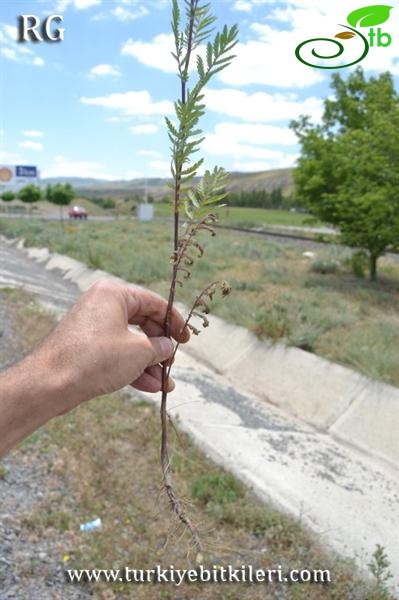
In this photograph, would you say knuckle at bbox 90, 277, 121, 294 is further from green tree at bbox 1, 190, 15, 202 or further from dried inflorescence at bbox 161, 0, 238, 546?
green tree at bbox 1, 190, 15, 202

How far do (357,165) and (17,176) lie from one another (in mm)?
70528

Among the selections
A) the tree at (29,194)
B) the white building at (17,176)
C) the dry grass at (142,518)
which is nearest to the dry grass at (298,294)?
the dry grass at (142,518)

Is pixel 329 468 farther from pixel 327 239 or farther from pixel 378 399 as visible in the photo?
pixel 327 239

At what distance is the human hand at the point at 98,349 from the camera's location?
76.1 inches

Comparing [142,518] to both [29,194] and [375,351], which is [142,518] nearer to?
[375,351]

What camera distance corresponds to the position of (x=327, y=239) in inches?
750

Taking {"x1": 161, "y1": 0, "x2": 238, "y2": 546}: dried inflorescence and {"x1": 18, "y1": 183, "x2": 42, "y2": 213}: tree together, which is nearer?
{"x1": 161, "y1": 0, "x2": 238, "y2": 546}: dried inflorescence

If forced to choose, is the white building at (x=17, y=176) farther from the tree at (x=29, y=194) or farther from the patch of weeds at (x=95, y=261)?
the patch of weeds at (x=95, y=261)

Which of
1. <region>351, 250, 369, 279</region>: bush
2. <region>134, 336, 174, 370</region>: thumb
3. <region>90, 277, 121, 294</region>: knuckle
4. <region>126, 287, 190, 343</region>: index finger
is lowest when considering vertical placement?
<region>351, 250, 369, 279</region>: bush

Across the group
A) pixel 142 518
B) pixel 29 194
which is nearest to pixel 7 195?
pixel 29 194

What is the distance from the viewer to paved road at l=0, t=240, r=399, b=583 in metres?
6.13

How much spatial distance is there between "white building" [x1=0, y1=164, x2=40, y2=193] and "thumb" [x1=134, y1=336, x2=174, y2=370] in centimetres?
8010

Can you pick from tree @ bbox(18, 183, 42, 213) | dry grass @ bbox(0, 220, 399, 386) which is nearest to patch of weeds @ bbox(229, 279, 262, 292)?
dry grass @ bbox(0, 220, 399, 386)

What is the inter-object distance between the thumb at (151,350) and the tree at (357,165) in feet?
47.3
